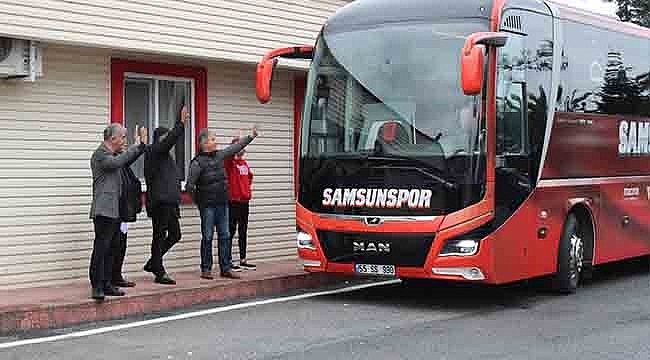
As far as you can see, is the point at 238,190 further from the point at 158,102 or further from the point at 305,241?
the point at 305,241

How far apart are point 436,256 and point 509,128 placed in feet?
5.38

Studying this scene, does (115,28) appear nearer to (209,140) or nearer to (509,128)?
(209,140)

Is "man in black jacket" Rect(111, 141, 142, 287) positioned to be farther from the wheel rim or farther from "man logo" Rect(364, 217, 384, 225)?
the wheel rim

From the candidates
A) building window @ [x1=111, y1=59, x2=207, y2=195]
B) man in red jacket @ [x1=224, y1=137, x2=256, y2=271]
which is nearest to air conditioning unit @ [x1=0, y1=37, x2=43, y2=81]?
building window @ [x1=111, y1=59, x2=207, y2=195]

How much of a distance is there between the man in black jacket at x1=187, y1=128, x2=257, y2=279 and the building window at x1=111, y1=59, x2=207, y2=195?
50.7 inches

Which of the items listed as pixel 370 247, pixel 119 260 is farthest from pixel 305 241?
pixel 119 260

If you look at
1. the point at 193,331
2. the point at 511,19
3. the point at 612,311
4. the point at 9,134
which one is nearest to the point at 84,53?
the point at 9,134

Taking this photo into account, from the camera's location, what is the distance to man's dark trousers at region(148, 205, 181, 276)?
488 inches

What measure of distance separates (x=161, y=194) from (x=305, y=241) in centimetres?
174

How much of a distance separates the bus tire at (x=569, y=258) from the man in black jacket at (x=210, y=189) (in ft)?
12.9

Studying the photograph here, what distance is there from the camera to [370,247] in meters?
11.6

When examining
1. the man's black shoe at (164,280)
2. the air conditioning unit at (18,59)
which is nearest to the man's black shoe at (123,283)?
Result: the man's black shoe at (164,280)

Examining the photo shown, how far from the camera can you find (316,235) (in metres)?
12.1

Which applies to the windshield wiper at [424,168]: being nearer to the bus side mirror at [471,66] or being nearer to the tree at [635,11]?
the bus side mirror at [471,66]
